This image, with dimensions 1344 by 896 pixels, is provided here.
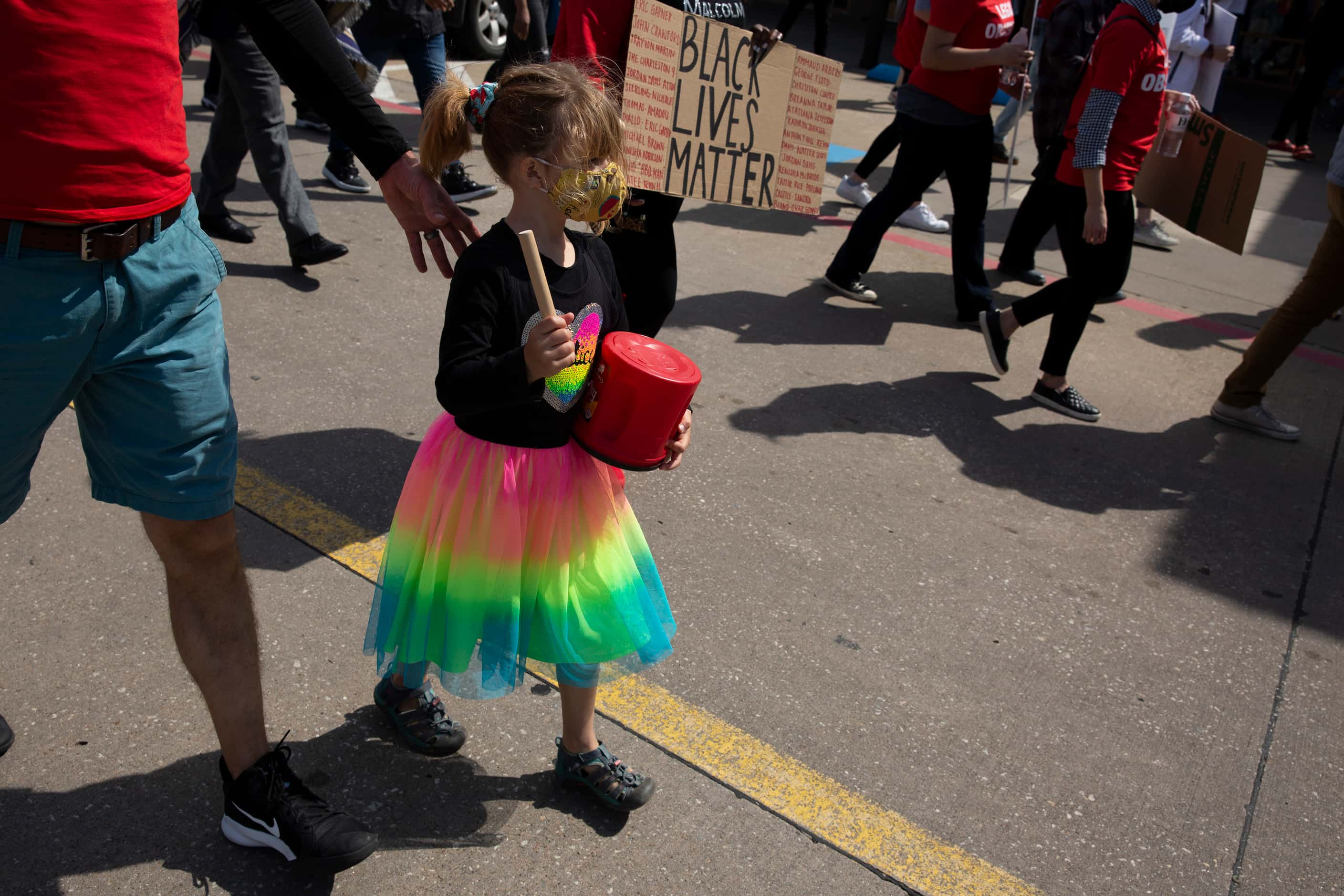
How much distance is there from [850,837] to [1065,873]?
1.64 ft

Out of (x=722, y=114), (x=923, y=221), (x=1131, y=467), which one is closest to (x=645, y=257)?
(x=722, y=114)

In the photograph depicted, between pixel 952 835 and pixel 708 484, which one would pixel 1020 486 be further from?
pixel 952 835

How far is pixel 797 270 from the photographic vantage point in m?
6.25

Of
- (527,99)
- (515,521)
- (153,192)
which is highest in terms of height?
(527,99)

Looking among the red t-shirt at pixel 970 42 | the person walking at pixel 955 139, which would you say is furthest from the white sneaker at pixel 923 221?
the red t-shirt at pixel 970 42

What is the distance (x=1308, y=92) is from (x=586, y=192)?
10720 millimetres

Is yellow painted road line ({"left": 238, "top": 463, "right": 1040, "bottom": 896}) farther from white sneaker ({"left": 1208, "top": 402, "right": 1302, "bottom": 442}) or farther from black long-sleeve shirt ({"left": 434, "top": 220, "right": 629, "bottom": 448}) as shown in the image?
white sneaker ({"left": 1208, "top": 402, "right": 1302, "bottom": 442})

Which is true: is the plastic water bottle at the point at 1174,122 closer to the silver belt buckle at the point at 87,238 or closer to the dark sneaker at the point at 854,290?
the dark sneaker at the point at 854,290

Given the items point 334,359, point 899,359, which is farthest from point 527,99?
point 899,359

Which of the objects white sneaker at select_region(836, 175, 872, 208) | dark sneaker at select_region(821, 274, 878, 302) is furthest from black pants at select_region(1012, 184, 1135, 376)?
white sneaker at select_region(836, 175, 872, 208)

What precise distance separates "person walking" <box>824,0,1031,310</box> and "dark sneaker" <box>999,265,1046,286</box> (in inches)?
33.3

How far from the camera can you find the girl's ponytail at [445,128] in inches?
83.4

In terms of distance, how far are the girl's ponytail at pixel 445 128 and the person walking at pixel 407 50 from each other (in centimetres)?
343

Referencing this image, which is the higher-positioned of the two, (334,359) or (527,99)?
(527,99)
